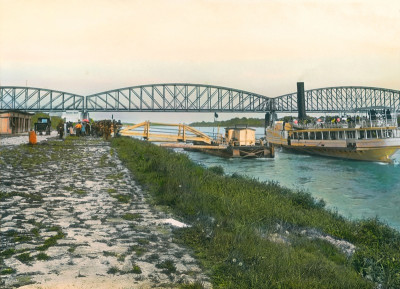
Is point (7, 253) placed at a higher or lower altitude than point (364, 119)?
lower

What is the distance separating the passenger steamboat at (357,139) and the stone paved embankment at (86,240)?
124 feet

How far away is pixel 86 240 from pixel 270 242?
3.02 metres

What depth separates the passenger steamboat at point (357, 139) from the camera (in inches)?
1626

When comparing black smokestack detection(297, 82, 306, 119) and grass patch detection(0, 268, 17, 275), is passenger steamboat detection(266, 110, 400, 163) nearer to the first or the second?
black smokestack detection(297, 82, 306, 119)

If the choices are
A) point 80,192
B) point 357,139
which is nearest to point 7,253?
point 80,192

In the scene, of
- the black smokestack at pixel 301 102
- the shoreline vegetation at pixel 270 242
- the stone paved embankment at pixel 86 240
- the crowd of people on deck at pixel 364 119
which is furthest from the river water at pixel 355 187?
the black smokestack at pixel 301 102

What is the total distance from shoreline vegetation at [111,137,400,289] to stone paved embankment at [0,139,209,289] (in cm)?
43

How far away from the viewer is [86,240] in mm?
5832

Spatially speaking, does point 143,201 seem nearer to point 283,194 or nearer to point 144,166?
point 144,166

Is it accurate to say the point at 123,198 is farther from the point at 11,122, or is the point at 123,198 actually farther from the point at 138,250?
the point at 11,122

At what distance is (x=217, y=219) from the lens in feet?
23.5

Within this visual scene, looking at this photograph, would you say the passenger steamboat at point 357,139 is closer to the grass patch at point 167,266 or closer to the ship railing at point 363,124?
the ship railing at point 363,124

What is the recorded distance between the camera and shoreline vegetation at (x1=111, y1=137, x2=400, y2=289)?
467 centimetres

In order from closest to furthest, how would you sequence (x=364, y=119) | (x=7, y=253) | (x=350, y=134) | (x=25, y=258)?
(x=25, y=258), (x=7, y=253), (x=350, y=134), (x=364, y=119)
